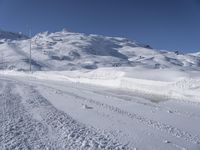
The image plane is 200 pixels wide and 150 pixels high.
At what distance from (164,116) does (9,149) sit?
20.8 ft

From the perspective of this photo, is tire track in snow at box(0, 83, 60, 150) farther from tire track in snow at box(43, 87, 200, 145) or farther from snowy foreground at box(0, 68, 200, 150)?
tire track in snow at box(43, 87, 200, 145)

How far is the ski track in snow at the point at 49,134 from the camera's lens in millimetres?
7285

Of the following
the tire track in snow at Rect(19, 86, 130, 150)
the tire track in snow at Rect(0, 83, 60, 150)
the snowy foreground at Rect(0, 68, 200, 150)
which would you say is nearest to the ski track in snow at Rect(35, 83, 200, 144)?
the snowy foreground at Rect(0, 68, 200, 150)

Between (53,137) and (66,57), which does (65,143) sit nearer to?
(53,137)

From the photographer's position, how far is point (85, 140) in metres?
7.72

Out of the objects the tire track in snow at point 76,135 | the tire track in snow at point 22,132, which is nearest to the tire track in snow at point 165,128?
the tire track in snow at point 76,135

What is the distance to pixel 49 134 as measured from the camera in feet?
26.9

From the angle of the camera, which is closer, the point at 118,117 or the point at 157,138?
the point at 157,138

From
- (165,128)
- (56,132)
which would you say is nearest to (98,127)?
(56,132)

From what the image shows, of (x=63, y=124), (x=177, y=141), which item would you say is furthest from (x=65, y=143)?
(x=177, y=141)

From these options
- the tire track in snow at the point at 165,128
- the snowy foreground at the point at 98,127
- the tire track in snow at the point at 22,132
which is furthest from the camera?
the tire track in snow at the point at 165,128

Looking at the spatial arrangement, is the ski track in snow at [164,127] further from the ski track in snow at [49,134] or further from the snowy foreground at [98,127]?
the ski track in snow at [49,134]

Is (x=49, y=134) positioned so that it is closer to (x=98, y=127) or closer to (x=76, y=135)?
(x=76, y=135)

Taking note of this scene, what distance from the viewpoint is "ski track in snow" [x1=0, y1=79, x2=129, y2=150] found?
729 cm
